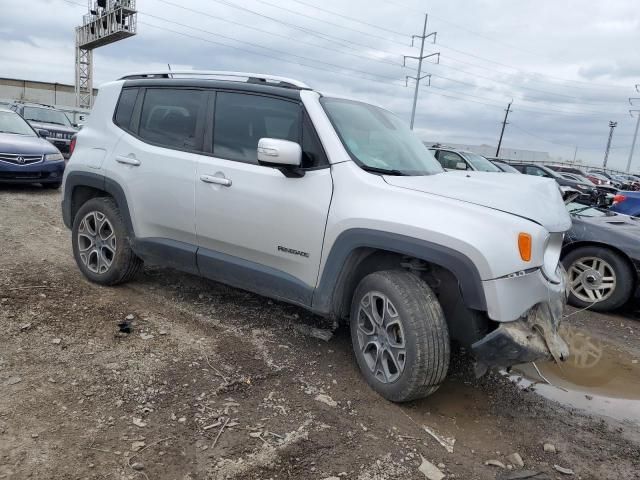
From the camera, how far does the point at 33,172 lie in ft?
30.5

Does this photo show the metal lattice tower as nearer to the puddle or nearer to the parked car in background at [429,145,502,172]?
the parked car in background at [429,145,502,172]

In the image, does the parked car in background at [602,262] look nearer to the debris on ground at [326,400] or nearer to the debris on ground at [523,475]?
the debris on ground at [523,475]

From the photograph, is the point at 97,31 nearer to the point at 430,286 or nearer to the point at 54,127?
the point at 54,127

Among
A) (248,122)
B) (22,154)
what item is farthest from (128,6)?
(248,122)

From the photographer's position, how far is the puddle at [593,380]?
3.59 m

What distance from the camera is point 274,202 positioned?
11.6ft

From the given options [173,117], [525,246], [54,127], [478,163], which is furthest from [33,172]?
[478,163]

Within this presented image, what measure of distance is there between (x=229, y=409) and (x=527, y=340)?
174cm

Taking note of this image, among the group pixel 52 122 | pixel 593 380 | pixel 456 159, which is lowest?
pixel 593 380

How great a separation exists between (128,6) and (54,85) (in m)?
20.9

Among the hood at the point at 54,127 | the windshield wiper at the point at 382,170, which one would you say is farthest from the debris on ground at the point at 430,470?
the hood at the point at 54,127

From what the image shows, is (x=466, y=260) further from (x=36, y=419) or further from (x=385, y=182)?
(x=36, y=419)

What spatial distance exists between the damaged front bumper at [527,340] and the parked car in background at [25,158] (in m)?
9.01

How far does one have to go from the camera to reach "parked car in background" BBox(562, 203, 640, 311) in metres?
5.43
